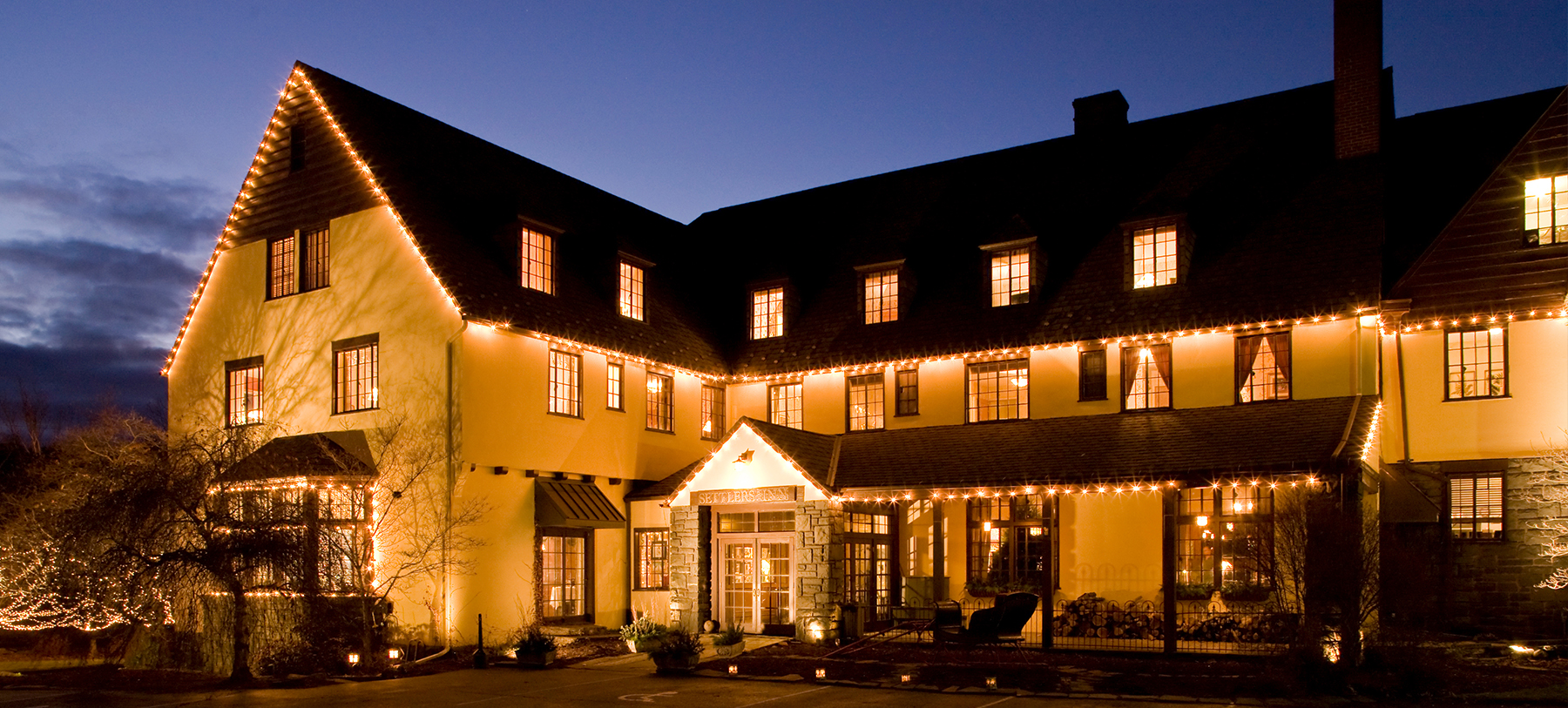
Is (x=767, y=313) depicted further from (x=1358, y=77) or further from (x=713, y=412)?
(x=1358, y=77)

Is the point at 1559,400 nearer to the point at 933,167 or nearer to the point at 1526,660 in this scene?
the point at 1526,660

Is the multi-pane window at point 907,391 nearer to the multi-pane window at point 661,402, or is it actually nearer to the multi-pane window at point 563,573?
the multi-pane window at point 661,402

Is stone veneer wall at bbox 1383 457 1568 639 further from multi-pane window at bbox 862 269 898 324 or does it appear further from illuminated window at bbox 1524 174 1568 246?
multi-pane window at bbox 862 269 898 324

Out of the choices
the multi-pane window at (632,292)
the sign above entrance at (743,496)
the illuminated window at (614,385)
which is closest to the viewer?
the sign above entrance at (743,496)

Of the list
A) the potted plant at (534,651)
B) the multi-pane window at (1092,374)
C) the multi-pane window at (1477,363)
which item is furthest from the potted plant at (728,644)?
the multi-pane window at (1477,363)

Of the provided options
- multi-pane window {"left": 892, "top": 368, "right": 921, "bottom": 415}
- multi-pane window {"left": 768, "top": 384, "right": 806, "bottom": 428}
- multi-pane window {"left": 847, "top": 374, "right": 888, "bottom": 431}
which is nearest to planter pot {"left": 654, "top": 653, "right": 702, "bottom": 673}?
multi-pane window {"left": 847, "top": 374, "right": 888, "bottom": 431}

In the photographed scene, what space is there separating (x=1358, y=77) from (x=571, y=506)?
1656 centimetres

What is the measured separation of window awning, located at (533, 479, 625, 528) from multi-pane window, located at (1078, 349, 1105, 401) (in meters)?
9.16

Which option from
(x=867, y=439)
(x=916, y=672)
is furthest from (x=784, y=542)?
(x=916, y=672)

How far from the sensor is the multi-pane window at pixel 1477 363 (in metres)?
20.5

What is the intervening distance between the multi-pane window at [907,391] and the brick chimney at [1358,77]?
892cm

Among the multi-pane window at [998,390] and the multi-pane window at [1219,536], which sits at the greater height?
the multi-pane window at [998,390]

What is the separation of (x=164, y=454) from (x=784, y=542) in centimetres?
1020

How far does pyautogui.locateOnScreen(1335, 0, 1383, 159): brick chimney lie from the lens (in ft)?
74.2
